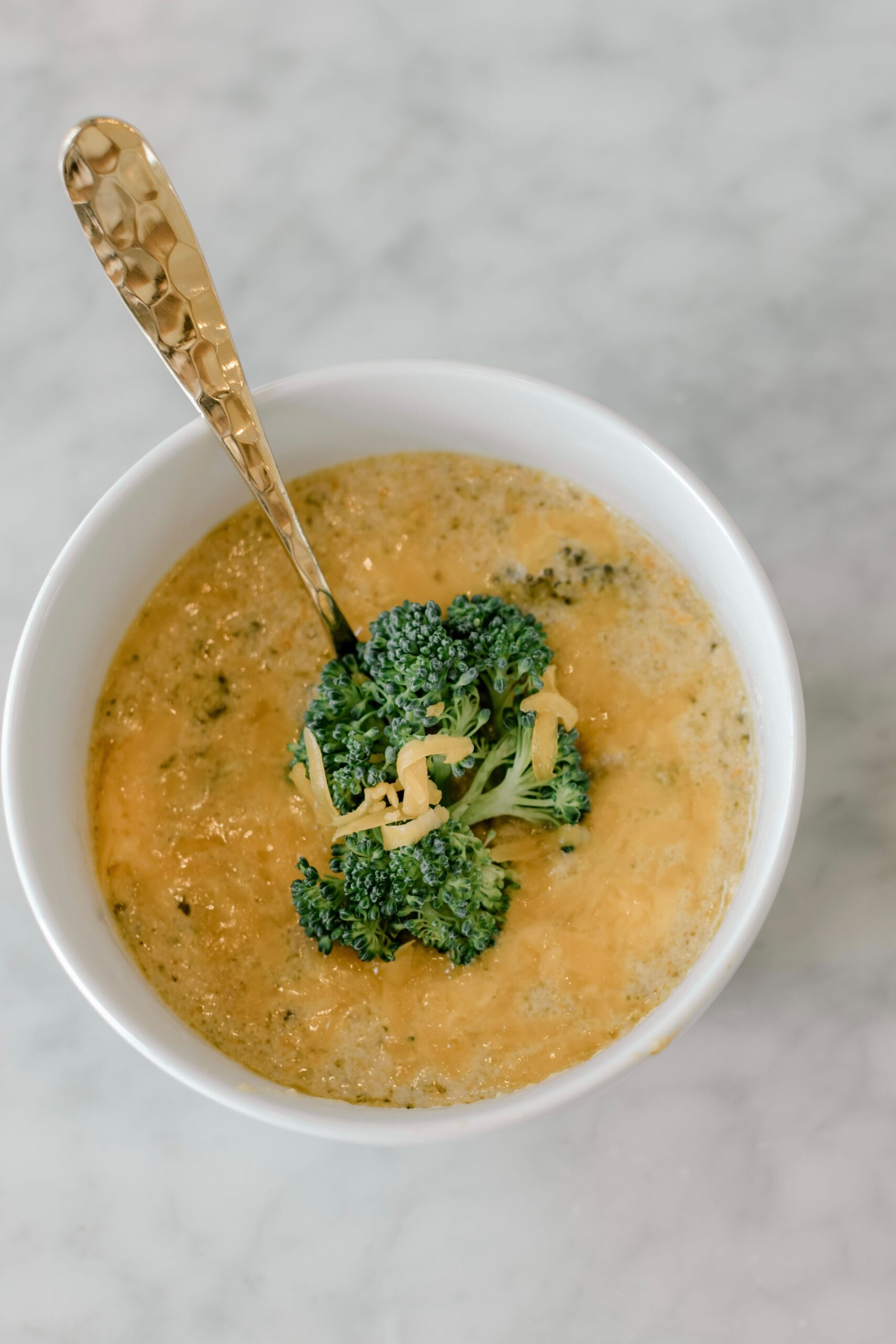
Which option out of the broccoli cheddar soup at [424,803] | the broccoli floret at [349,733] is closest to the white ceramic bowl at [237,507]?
the broccoli cheddar soup at [424,803]

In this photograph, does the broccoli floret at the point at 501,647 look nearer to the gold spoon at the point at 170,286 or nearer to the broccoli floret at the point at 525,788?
the broccoli floret at the point at 525,788

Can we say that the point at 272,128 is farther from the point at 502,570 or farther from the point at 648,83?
the point at 502,570

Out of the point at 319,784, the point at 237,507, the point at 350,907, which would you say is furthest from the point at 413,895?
the point at 237,507

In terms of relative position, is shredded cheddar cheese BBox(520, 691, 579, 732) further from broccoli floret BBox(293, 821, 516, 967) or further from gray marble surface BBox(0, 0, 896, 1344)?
gray marble surface BBox(0, 0, 896, 1344)

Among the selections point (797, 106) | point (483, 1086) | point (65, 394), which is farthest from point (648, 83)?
point (483, 1086)

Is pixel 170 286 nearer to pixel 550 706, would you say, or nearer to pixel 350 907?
pixel 550 706
